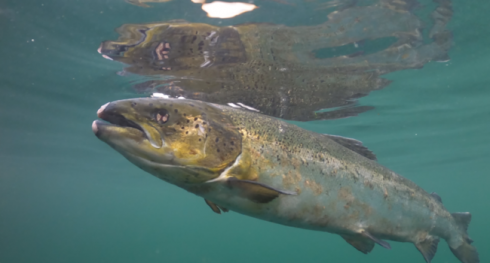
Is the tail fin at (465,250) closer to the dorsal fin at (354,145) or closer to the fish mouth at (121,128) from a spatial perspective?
the dorsal fin at (354,145)

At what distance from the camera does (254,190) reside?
326 centimetres

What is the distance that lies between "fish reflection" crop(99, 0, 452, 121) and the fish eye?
5.31 meters

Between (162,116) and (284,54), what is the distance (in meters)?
6.78

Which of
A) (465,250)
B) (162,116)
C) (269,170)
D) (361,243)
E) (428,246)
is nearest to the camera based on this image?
(162,116)

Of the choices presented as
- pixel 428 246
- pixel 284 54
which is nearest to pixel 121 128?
pixel 428 246

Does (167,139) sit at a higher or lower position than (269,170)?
higher

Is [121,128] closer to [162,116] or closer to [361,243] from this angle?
[162,116]

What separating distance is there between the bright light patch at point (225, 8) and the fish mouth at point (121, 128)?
5.08 m

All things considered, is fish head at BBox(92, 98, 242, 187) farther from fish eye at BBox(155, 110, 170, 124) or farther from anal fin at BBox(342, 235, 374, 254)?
anal fin at BBox(342, 235, 374, 254)

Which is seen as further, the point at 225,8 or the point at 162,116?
the point at 225,8

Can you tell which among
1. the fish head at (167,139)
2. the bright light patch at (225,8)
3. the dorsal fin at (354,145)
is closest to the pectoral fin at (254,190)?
the fish head at (167,139)

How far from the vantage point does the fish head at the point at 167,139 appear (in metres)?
2.99

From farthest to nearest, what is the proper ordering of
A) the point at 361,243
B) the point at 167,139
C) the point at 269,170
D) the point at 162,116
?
the point at 361,243, the point at 269,170, the point at 162,116, the point at 167,139

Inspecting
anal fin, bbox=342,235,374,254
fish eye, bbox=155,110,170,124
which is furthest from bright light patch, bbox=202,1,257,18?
anal fin, bbox=342,235,374,254
